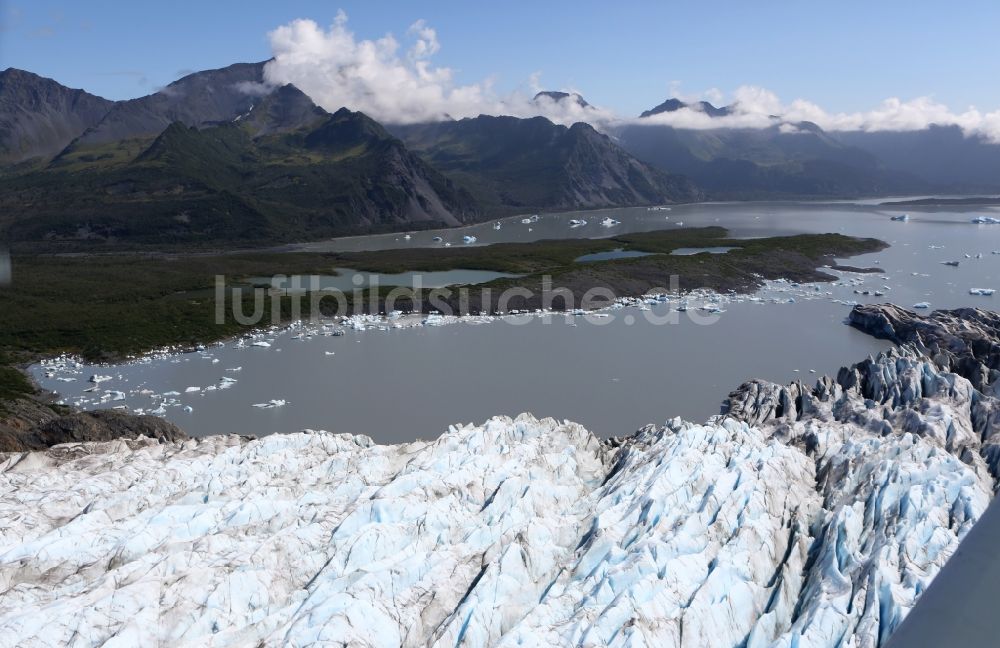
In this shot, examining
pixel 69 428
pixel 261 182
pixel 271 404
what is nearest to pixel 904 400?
pixel 271 404

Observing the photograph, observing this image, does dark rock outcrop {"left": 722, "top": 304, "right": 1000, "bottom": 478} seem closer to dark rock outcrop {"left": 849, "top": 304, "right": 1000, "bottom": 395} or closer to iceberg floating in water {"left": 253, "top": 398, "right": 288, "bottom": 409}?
dark rock outcrop {"left": 849, "top": 304, "right": 1000, "bottom": 395}

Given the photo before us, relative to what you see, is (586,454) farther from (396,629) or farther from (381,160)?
(381,160)

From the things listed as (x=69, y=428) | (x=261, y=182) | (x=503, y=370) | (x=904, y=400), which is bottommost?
(x=503, y=370)

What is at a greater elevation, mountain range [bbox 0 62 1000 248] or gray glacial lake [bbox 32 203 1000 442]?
mountain range [bbox 0 62 1000 248]

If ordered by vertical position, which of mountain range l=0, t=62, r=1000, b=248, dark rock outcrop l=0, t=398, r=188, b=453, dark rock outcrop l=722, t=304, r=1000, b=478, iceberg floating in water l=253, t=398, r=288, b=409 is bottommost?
iceberg floating in water l=253, t=398, r=288, b=409

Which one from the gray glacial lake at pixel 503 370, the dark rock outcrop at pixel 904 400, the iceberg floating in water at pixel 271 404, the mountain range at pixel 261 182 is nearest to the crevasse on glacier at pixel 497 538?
the dark rock outcrop at pixel 904 400

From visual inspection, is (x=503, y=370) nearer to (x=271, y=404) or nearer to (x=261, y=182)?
(x=271, y=404)

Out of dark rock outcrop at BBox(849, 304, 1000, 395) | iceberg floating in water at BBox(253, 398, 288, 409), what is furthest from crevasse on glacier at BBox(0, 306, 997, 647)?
iceberg floating in water at BBox(253, 398, 288, 409)
